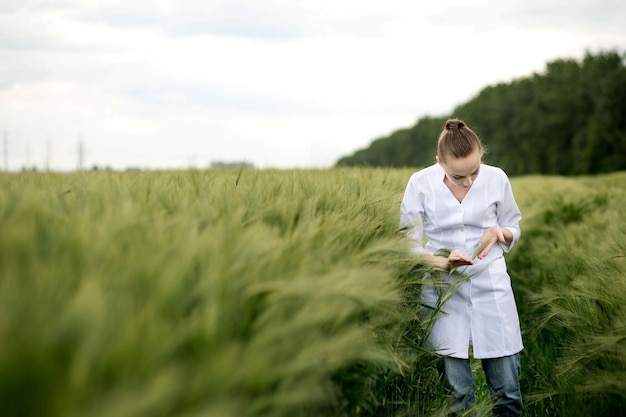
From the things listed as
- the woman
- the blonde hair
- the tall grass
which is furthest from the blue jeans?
the tall grass

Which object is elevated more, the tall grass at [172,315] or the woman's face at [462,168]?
the woman's face at [462,168]

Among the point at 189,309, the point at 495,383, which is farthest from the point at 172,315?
the point at 495,383

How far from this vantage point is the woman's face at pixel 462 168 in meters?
3.05

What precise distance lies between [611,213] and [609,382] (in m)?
4.35

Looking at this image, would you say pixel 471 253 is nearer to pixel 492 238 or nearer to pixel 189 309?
pixel 492 238

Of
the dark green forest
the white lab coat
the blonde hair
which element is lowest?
the white lab coat

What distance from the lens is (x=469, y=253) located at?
3197 millimetres

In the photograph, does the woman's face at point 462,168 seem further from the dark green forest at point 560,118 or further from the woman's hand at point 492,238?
the dark green forest at point 560,118

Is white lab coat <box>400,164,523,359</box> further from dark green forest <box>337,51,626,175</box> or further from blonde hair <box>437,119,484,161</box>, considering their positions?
dark green forest <box>337,51,626,175</box>

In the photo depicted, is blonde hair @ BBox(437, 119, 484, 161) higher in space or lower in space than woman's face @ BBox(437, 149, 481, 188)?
higher

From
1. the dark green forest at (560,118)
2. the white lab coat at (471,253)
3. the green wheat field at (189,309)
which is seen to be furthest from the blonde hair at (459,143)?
the dark green forest at (560,118)

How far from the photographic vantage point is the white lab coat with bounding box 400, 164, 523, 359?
10.1 feet

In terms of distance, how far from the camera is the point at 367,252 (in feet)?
6.61

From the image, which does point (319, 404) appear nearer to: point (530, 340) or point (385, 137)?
point (530, 340)
